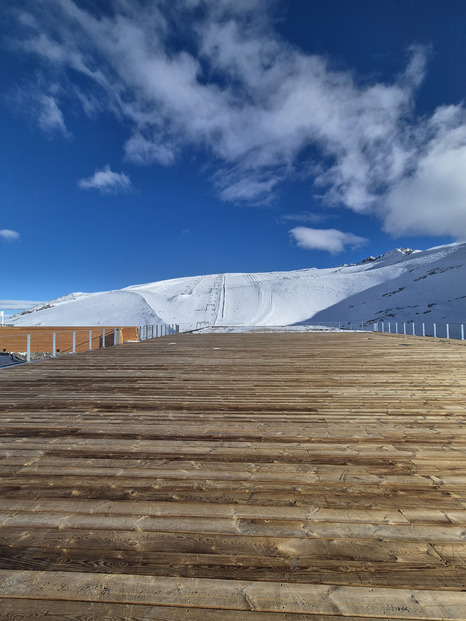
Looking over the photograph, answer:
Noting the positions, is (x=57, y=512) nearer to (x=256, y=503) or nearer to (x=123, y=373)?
(x=256, y=503)

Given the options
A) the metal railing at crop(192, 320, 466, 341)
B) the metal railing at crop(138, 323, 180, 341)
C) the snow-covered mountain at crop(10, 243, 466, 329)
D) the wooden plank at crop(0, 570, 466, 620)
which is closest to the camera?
the wooden plank at crop(0, 570, 466, 620)

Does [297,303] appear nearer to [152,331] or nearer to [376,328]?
[376,328]

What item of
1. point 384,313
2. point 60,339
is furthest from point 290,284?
point 60,339

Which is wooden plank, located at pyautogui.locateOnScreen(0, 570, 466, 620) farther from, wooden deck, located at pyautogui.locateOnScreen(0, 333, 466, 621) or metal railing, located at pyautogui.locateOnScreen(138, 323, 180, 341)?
metal railing, located at pyautogui.locateOnScreen(138, 323, 180, 341)

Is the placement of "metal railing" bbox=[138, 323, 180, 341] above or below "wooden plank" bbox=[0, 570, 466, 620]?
above

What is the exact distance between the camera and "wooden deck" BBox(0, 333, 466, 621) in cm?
124

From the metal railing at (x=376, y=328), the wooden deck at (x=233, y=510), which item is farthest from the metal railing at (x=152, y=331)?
the wooden deck at (x=233, y=510)

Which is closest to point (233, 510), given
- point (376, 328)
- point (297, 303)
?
point (376, 328)

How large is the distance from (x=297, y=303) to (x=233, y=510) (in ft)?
171

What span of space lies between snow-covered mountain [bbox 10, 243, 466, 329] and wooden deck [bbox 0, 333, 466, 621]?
107 feet

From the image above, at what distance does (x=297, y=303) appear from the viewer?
52.5m

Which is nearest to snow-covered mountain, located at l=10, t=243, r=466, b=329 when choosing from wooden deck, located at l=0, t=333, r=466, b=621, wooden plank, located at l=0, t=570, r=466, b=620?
wooden deck, located at l=0, t=333, r=466, b=621

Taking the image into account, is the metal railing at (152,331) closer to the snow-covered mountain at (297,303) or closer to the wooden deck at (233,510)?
the wooden deck at (233,510)

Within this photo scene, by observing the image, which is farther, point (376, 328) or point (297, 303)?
point (297, 303)
